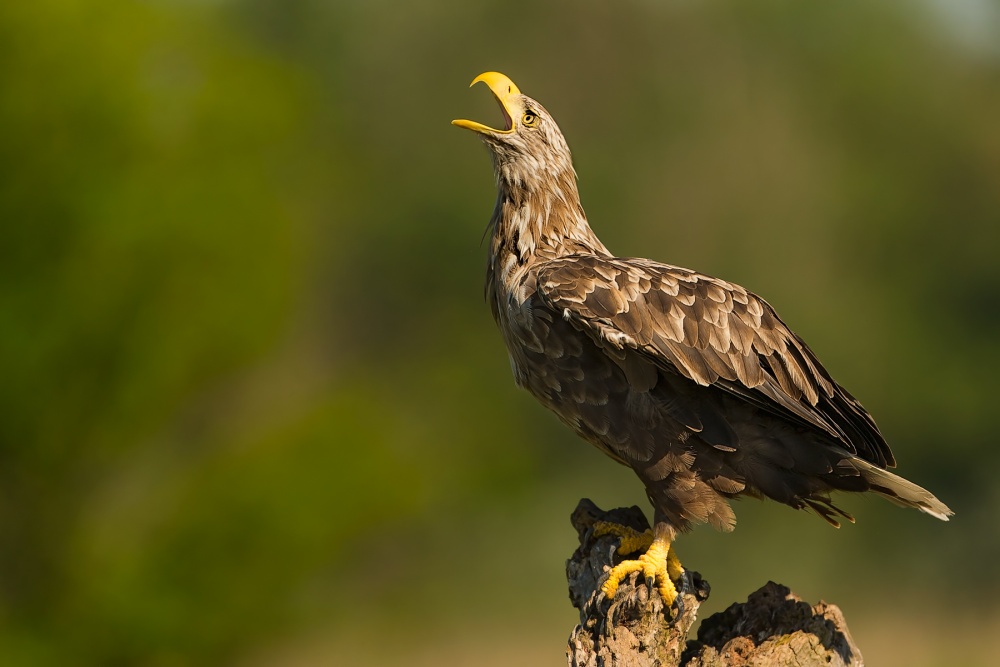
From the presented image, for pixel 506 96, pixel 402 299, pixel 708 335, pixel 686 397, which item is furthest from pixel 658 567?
pixel 402 299

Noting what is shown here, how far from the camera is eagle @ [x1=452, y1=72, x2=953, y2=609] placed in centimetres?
553

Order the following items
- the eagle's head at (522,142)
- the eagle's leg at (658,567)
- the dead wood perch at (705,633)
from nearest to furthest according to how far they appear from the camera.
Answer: the dead wood perch at (705,633)
the eagle's leg at (658,567)
the eagle's head at (522,142)

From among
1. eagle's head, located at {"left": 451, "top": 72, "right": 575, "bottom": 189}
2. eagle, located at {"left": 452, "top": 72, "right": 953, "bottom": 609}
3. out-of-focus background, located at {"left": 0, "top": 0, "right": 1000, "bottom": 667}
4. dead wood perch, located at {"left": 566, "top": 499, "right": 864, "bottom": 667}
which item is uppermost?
out-of-focus background, located at {"left": 0, "top": 0, "right": 1000, "bottom": 667}

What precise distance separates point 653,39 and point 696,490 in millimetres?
23510

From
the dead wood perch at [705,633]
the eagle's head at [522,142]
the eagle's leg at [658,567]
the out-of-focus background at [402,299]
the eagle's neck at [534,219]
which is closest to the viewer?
the dead wood perch at [705,633]

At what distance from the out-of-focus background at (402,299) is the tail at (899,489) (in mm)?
10118

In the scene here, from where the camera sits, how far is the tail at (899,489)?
18.1ft

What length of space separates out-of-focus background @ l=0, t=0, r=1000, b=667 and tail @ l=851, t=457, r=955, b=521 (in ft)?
33.2

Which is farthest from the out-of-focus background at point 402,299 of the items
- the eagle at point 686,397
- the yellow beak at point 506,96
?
the eagle at point 686,397

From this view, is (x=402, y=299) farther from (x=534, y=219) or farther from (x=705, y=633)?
(x=705, y=633)

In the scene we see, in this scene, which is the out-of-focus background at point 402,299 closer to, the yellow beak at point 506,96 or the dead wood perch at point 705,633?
the yellow beak at point 506,96

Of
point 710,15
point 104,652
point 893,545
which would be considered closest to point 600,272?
point 104,652

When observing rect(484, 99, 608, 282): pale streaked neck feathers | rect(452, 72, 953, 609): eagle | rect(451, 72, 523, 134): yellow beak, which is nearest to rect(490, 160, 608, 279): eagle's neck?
rect(484, 99, 608, 282): pale streaked neck feathers

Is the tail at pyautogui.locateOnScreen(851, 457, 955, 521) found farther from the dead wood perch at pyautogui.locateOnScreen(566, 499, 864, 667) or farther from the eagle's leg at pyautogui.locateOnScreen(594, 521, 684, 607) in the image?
the eagle's leg at pyautogui.locateOnScreen(594, 521, 684, 607)
